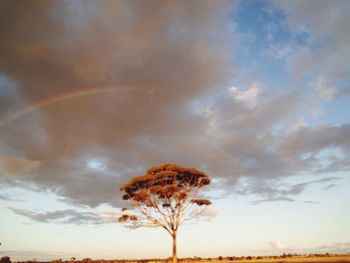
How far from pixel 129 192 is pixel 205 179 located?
35.5 ft

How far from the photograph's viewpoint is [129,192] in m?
45.9

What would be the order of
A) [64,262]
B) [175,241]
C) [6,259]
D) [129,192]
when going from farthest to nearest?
[64,262], [6,259], [129,192], [175,241]

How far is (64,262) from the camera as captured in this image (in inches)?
2365

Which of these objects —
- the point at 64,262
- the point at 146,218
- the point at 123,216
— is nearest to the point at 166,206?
the point at 146,218

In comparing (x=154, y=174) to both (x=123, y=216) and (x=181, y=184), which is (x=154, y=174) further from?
(x=123, y=216)

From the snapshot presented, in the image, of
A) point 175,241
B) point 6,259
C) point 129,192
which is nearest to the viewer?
point 175,241

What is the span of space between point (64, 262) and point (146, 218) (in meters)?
25.1

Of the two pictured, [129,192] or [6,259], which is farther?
[6,259]

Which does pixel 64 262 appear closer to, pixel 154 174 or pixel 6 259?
pixel 6 259

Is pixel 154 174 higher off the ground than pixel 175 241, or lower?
higher

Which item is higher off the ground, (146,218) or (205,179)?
(205,179)

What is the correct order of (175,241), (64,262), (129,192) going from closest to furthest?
(175,241)
(129,192)
(64,262)

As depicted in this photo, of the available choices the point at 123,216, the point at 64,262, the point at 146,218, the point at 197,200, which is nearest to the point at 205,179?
the point at 197,200

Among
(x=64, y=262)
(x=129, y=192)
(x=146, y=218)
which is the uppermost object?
(x=129, y=192)
